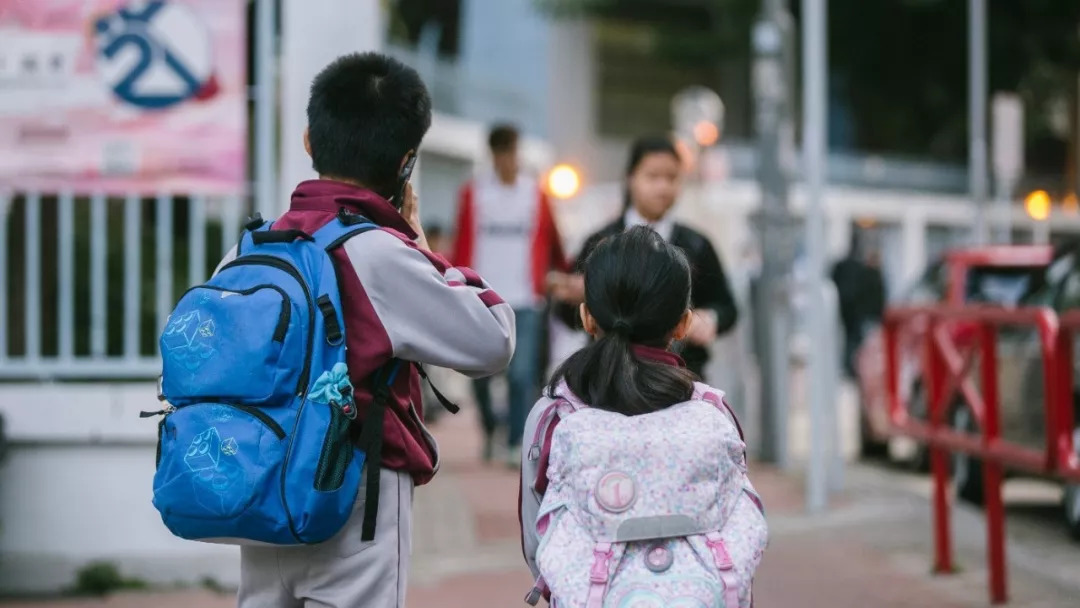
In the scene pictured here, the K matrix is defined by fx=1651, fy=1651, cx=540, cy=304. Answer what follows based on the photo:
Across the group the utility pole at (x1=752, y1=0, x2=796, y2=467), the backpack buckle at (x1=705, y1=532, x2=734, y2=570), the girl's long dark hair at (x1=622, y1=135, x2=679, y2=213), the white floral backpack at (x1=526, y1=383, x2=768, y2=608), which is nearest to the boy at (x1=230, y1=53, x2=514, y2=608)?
the white floral backpack at (x1=526, y1=383, x2=768, y2=608)

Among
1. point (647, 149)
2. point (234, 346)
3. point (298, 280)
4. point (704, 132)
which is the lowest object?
point (234, 346)

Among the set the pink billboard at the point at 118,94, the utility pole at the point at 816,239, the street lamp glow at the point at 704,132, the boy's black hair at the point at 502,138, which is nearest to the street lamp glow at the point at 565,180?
the street lamp glow at the point at 704,132

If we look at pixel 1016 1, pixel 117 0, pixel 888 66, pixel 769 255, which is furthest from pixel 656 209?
pixel 888 66

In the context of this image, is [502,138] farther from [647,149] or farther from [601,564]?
[601,564]

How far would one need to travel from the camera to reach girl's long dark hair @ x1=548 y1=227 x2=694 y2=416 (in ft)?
10.2

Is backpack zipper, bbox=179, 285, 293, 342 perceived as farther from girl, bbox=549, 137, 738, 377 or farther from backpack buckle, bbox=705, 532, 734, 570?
girl, bbox=549, 137, 738, 377

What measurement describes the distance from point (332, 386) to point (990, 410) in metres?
4.07

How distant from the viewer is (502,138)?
944 cm

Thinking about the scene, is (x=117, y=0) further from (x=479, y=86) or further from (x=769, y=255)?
(x=479, y=86)

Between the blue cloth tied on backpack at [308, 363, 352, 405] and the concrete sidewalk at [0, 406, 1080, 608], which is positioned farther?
the concrete sidewalk at [0, 406, 1080, 608]

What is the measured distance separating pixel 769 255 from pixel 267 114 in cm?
529

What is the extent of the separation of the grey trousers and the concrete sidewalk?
3.07 metres

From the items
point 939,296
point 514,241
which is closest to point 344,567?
point 514,241

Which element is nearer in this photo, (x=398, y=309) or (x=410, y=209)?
(x=398, y=309)
